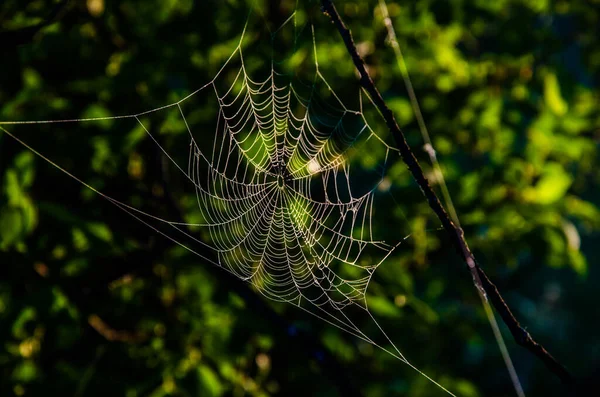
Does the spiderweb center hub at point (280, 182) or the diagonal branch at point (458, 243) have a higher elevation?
the diagonal branch at point (458, 243)

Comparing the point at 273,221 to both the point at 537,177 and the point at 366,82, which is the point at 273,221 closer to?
the point at 537,177

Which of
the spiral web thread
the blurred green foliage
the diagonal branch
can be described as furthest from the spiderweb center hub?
the diagonal branch

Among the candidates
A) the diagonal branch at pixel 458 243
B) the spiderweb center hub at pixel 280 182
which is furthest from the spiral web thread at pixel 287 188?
the diagonal branch at pixel 458 243

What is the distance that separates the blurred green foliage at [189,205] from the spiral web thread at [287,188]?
0.10m

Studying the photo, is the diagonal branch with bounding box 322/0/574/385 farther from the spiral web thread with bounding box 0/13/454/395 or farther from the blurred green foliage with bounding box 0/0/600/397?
the spiral web thread with bounding box 0/13/454/395

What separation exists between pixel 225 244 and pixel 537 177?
1598 mm

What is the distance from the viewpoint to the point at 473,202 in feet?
8.77

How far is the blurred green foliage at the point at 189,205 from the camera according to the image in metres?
2.20

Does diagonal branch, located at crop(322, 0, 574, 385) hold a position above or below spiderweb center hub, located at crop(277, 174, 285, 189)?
above

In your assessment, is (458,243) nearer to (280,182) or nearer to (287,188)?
(287,188)

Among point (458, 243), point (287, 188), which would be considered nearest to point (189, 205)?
point (287, 188)

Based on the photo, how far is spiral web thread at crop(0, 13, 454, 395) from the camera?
2557 millimetres

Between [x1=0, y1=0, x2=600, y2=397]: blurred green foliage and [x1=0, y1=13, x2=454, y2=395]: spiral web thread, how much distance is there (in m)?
0.10

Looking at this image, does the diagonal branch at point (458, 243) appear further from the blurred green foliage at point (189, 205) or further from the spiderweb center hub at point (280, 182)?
the spiderweb center hub at point (280, 182)
